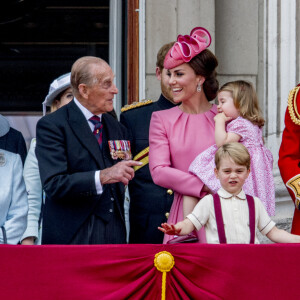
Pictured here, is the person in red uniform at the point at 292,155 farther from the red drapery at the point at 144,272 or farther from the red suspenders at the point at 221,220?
the red drapery at the point at 144,272

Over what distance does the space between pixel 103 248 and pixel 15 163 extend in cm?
111

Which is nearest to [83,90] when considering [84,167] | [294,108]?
[84,167]

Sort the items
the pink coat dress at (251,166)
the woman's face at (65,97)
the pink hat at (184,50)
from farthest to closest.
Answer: the woman's face at (65,97), the pink hat at (184,50), the pink coat dress at (251,166)

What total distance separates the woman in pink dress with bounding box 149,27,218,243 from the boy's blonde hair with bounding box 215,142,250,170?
269mm

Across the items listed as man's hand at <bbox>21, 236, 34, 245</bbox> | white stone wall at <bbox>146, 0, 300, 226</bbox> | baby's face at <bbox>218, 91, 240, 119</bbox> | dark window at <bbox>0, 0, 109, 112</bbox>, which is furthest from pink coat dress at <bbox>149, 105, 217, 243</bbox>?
dark window at <bbox>0, 0, 109, 112</bbox>

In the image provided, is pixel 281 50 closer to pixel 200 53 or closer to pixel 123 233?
pixel 200 53

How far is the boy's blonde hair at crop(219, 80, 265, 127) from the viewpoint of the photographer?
527 centimetres

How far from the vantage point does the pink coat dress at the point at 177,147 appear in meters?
5.15

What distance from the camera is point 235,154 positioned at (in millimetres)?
4883

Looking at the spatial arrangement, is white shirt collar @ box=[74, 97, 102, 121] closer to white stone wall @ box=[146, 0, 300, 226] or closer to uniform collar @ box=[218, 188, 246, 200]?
uniform collar @ box=[218, 188, 246, 200]

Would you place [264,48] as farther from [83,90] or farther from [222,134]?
[83,90]

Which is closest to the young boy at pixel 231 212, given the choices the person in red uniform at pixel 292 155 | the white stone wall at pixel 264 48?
the person in red uniform at pixel 292 155

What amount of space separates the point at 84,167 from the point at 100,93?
0.41 m

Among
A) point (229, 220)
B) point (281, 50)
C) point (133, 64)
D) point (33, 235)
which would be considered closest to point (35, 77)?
point (133, 64)
